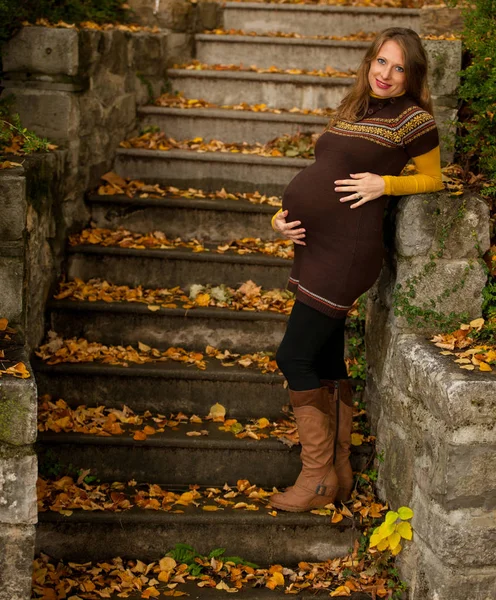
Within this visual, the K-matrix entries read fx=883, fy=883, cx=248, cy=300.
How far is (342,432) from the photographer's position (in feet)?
13.7

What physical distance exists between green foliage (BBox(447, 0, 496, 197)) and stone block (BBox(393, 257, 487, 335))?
1.56 ft

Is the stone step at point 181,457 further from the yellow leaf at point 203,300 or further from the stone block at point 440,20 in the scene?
the stone block at point 440,20

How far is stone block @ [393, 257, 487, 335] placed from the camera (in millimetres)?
3957

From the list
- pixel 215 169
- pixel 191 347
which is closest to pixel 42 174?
pixel 191 347

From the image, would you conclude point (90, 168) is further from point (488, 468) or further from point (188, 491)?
point (488, 468)

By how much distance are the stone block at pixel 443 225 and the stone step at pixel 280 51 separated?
3.38 metres

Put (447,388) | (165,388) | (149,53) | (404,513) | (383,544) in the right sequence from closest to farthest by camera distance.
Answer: (447,388) < (404,513) < (383,544) < (165,388) < (149,53)

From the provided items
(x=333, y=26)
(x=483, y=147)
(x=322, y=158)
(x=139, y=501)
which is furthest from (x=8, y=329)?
(x=333, y=26)

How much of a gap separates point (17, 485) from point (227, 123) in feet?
12.2

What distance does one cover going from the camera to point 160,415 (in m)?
4.61

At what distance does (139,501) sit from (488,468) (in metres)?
1.66

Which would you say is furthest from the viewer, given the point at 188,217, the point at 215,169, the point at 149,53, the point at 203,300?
the point at 149,53

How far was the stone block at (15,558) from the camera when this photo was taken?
10.7ft

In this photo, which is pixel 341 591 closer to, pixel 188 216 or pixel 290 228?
pixel 290 228
